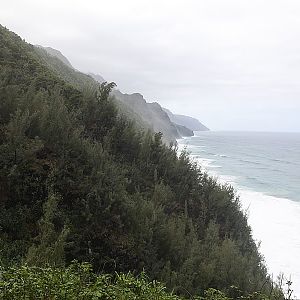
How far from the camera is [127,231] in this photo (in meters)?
7.68

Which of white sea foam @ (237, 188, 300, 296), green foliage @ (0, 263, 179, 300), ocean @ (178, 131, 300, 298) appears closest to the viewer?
green foliage @ (0, 263, 179, 300)

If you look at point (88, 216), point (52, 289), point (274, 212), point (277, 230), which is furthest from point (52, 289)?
point (274, 212)

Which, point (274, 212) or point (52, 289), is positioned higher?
point (52, 289)

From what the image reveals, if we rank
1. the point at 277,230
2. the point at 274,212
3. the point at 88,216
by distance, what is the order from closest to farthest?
the point at 88,216, the point at 277,230, the point at 274,212

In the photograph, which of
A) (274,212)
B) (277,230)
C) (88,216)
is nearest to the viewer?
(88,216)

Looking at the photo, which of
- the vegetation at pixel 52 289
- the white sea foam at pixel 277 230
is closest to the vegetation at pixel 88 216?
the vegetation at pixel 52 289

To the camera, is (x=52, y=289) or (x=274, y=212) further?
(x=274, y=212)

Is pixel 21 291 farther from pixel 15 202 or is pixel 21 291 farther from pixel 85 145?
pixel 85 145

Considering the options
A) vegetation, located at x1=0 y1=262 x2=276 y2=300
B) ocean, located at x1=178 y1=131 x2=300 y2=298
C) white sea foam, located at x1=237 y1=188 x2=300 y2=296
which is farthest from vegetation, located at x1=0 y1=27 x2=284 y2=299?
white sea foam, located at x1=237 y1=188 x2=300 y2=296

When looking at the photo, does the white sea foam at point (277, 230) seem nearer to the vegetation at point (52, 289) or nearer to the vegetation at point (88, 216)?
the vegetation at point (88, 216)

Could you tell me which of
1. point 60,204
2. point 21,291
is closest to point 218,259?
point 60,204

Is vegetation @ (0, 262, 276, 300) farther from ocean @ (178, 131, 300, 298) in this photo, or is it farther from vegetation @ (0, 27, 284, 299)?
ocean @ (178, 131, 300, 298)

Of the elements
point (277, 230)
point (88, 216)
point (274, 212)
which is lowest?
point (277, 230)

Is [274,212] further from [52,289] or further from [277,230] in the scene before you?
[52,289]
